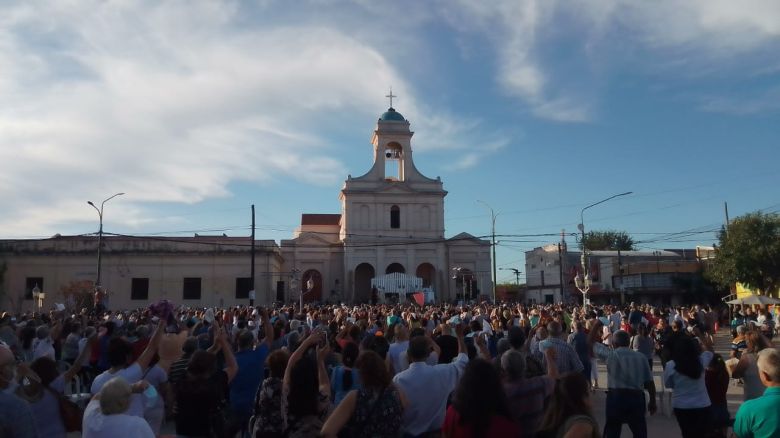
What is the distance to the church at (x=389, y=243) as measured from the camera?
5547cm

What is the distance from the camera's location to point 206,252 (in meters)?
49.6

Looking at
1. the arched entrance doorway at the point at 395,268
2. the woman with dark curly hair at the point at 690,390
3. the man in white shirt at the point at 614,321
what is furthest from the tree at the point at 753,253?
the woman with dark curly hair at the point at 690,390

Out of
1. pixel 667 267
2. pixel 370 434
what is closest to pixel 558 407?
pixel 370 434

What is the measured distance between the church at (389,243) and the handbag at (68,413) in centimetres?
4904

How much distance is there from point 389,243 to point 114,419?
1993 inches

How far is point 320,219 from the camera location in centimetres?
6625

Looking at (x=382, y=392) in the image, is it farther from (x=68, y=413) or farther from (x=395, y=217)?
(x=395, y=217)

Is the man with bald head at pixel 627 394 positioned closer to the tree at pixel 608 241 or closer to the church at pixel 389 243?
the church at pixel 389 243

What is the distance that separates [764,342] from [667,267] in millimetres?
53797

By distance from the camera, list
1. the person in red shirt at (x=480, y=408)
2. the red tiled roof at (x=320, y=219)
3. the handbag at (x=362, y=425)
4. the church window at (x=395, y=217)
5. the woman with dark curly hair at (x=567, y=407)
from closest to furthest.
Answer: the person in red shirt at (x=480, y=408) → the woman with dark curly hair at (x=567, y=407) → the handbag at (x=362, y=425) → the church window at (x=395, y=217) → the red tiled roof at (x=320, y=219)

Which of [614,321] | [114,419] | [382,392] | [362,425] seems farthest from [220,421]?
[614,321]

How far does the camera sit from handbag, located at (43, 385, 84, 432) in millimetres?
4961

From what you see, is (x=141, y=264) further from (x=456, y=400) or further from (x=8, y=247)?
(x=456, y=400)

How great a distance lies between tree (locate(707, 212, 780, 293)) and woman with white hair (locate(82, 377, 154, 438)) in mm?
41792
